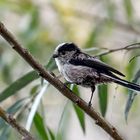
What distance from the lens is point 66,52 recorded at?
69.5 inches

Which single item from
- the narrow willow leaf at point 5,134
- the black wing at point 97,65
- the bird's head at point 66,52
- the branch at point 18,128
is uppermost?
the branch at point 18,128

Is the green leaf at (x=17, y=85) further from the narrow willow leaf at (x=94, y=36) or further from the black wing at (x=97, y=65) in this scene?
the narrow willow leaf at (x=94, y=36)

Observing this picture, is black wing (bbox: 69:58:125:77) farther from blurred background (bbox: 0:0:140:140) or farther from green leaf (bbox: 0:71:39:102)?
blurred background (bbox: 0:0:140:140)

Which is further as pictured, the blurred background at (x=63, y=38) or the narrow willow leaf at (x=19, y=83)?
the blurred background at (x=63, y=38)

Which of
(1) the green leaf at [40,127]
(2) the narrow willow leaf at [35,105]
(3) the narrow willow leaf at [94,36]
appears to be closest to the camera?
(2) the narrow willow leaf at [35,105]

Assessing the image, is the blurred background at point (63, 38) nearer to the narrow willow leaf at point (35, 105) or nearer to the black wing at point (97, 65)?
the narrow willow leaf at point (35, 105)

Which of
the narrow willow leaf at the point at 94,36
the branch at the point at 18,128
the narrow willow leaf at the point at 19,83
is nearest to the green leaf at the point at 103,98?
the narrow willow leaf at the point at 19,83

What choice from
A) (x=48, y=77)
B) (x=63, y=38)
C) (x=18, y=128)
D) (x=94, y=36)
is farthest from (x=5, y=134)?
(x=63, y=38)

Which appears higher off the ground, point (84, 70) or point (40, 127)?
point (84, 70)

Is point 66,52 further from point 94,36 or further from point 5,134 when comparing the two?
point 94,36

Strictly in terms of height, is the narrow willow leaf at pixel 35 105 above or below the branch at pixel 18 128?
below

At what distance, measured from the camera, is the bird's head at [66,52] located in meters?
1.75

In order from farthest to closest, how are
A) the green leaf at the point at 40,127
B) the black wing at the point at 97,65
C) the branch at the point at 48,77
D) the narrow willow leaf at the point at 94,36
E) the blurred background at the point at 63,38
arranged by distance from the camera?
1. the narrow willow leaf at the point at 94,36
2. the blurred background at the point at 63,38
3. the green leaf at the point at 40,127
4. the black wing at the point at 97,65
5. the branch at the point at 48,77

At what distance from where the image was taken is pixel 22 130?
1.42m
